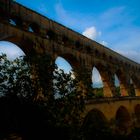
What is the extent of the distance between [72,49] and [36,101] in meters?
13.6

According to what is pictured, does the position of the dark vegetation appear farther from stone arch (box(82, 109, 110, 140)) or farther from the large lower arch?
the large lower arch

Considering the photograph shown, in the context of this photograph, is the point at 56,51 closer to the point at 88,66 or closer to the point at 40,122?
the point at 88,66

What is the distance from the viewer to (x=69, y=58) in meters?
27.5

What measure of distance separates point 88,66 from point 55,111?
15578 mm

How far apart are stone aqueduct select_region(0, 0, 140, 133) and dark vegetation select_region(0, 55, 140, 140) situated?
2.29 metres

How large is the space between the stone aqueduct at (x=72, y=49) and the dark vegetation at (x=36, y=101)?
2.29m

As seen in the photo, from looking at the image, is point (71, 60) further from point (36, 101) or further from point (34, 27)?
point (36, 101)

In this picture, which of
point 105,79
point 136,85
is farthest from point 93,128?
point 136,85

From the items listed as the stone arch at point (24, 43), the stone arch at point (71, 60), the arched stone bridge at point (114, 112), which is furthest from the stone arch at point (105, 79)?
the stone arch at point (24, 43)

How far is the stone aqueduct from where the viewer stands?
20.2 m

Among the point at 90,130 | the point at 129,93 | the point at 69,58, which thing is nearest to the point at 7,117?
the point at 90,130

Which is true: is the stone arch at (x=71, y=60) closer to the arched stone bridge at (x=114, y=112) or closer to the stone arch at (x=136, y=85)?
the arched stone bridge at (x=114, y=112)

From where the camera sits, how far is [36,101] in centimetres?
1416

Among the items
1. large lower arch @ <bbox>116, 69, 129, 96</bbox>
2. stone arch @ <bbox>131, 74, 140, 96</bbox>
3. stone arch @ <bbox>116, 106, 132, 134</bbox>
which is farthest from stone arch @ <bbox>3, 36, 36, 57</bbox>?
stone arch @ <bbox>131, 74, 140, 96</bbox>
